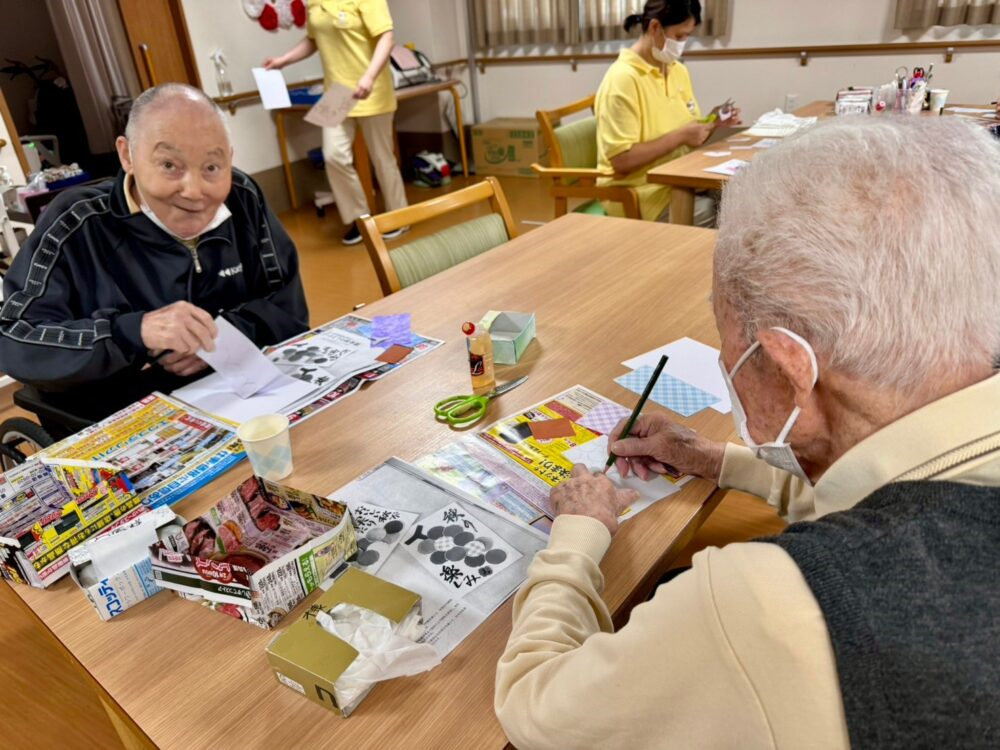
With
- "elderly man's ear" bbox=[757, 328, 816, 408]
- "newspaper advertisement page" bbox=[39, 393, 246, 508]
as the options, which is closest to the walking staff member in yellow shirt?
"newspaper advertisement page" bbox=[39, 393, 246, 508]

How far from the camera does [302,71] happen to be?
5293mm

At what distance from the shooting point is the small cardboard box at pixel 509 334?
4.66ft

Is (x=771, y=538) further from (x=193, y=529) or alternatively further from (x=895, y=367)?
(x=193, y=529)

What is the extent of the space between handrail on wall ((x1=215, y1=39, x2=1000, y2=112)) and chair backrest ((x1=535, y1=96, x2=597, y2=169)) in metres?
2.02

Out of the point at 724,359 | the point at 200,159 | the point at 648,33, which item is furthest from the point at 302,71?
the point at 724,359

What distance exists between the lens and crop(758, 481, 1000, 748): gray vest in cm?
49

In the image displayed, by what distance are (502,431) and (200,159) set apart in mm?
943

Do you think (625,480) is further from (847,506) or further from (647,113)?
(647,113)

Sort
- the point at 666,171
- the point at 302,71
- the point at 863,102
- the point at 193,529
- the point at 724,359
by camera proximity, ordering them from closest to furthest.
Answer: the point at 724,359 < the point at 193,529 < the point at 666,171 < the point at 863,102 < the point at 302,71

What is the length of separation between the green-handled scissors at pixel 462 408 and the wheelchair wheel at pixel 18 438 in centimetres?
95

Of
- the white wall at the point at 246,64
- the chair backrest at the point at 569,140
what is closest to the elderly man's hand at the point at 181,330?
the chair backrest at the point at 569,140

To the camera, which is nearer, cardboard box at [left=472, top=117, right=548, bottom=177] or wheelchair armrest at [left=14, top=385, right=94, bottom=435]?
wheelchair armrest at [left=14, top=385, right=94, bottom=435]

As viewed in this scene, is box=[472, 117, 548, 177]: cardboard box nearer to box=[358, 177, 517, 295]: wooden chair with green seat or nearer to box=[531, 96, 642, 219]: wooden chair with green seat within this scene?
box=[531, 96, 642, 219]: wooden chair with green seat

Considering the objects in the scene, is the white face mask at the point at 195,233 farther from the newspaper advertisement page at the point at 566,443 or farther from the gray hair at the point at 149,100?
the newspaper advertisement page at the point at 566,443
